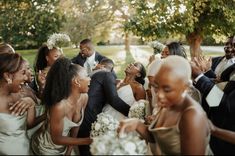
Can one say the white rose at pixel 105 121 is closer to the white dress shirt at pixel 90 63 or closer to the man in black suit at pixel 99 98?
→ the man in black suit at pixel 99 98

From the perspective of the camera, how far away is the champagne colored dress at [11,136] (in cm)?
375

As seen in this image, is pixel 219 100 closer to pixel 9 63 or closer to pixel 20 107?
pixel 20 107

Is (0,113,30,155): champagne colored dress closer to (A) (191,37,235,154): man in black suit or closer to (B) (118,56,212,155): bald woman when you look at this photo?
(B) (118,56,212,155): bald woman

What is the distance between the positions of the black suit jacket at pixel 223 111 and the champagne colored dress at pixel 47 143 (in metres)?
1.40

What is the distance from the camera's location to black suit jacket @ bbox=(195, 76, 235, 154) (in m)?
3.87

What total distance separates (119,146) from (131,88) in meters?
3.08

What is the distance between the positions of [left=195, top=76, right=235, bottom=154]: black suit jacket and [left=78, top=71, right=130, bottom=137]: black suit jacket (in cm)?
126

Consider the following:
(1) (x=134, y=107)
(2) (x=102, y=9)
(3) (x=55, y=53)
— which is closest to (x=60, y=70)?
(1) (x=134, y=107)

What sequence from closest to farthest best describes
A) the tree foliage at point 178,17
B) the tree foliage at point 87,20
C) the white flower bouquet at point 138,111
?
the white flower bouquet at point 138,111, the tree foliage at point 178,17, the tree foliage at point 87,20

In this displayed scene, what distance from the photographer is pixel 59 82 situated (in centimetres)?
380

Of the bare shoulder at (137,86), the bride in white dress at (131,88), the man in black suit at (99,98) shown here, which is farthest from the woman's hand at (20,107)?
the bare shoulder at (137,86)

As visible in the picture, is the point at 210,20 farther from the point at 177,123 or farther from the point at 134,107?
the point at 177,123

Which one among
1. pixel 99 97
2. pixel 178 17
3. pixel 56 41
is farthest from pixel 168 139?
pixel 178 17

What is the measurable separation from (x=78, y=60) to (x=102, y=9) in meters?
18.9
